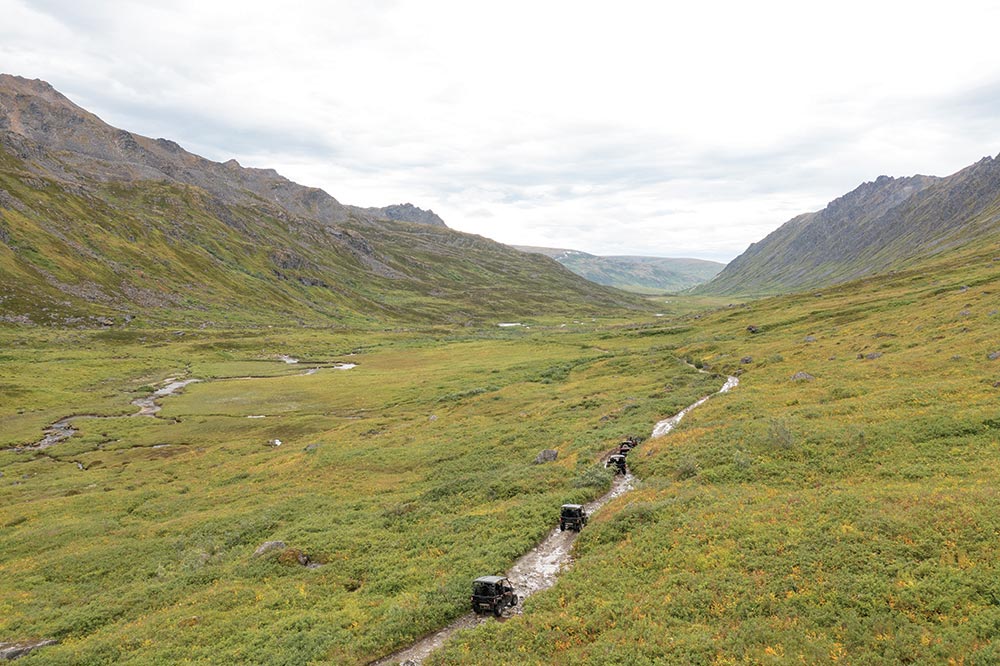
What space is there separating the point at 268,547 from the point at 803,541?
30513mm

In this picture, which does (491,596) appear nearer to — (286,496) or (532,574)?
(532,574)

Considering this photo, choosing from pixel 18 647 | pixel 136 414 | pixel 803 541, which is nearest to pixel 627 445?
pixel 803 541

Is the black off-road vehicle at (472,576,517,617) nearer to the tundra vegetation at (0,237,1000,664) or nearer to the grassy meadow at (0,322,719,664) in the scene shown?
the tundra vegetation at (0,237,1000,664)

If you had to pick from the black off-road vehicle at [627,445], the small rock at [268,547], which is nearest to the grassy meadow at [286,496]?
the small rock at [268,547]

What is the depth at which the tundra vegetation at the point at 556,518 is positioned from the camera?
19219mm

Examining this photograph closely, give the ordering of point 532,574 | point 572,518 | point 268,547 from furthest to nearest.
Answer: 1. point 268,547
2. point 572,518
3. point 532,574

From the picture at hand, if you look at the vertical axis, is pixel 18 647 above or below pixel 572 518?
below

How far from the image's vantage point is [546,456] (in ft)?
144

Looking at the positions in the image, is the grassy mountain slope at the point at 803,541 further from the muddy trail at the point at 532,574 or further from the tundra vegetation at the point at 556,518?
the muddy trail at the point at 532,574

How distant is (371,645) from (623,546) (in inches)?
511

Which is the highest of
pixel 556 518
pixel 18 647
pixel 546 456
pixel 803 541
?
pixel 803 541

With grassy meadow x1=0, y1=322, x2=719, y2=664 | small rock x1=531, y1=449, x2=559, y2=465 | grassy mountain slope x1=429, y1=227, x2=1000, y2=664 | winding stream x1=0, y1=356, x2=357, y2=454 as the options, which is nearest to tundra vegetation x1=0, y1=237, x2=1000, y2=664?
grassy mountain slope x1=429, y1=227, x2=1000, y2=664

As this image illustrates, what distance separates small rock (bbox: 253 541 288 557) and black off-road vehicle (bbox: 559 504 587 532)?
58.3 ft

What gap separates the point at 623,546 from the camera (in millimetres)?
26094
